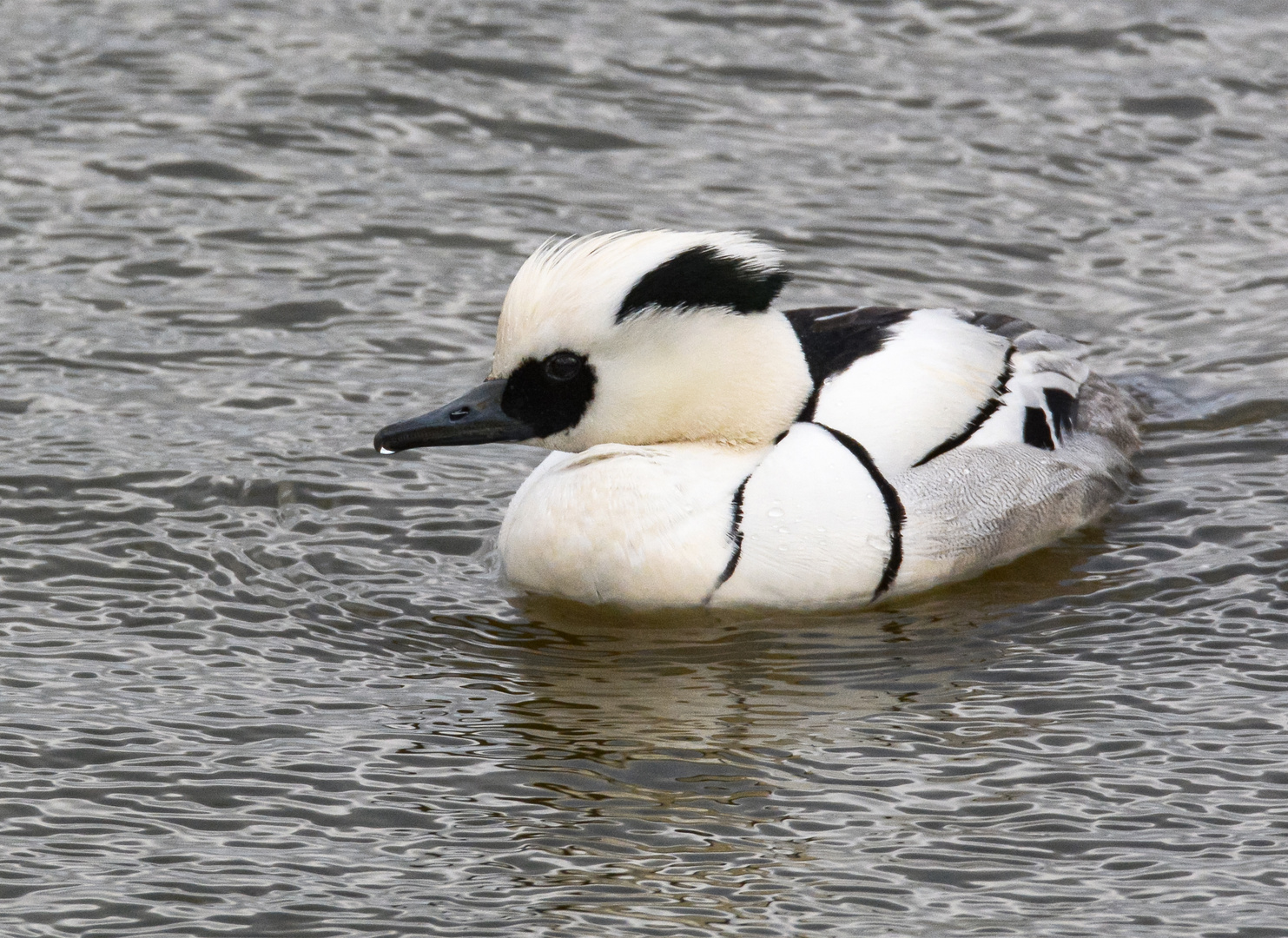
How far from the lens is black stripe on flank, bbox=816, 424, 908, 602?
25.6 feet

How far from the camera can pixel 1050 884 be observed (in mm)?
5996

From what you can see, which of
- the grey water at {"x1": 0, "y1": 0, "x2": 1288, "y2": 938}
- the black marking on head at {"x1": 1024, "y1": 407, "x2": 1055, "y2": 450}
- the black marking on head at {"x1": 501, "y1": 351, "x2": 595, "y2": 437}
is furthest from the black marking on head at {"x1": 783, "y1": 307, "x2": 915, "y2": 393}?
the grey water at {"x1": 0, "y1": 0, "x2": 1288, "y2": 938}

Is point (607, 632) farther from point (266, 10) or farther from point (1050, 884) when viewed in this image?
point (266, 10)

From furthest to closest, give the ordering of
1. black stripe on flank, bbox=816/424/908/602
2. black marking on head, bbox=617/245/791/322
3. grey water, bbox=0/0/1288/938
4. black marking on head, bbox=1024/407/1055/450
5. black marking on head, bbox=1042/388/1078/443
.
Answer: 1. black marking on head, bbox=1042/388/1078/443
2. black marking on head, bbox=1024/407/1055/450
3. black stripe on flank, bbox=816/424/908/602
4. black marking on head, bbox=617/245/791/322
5. grey water, bbox=0/0/1288/938

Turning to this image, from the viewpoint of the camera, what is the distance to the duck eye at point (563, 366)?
7672 millimetres

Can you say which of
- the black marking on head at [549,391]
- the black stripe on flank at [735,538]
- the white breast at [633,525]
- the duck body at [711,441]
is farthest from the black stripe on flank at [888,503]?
the black marking on head at [549,391]

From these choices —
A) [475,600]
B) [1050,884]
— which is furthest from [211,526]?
[1050,884]

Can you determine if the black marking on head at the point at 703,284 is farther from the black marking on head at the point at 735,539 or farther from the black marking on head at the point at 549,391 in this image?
the black marking on head at the point at 735,539

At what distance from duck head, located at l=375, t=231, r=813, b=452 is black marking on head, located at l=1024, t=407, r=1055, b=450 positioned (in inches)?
45.5

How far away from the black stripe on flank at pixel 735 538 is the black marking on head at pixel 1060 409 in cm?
178

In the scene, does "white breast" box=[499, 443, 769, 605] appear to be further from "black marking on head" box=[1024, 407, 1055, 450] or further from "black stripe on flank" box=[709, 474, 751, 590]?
"black marking on head" box=[1024, 407, 1055, 450]

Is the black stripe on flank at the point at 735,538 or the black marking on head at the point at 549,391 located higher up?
the black marking on head at the point at 549,391

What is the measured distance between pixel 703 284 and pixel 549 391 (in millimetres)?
705

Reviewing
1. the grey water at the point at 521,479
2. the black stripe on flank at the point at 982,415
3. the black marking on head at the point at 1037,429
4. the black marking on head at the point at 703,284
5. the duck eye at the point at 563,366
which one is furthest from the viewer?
the black marking on head at the point at 1037,429
